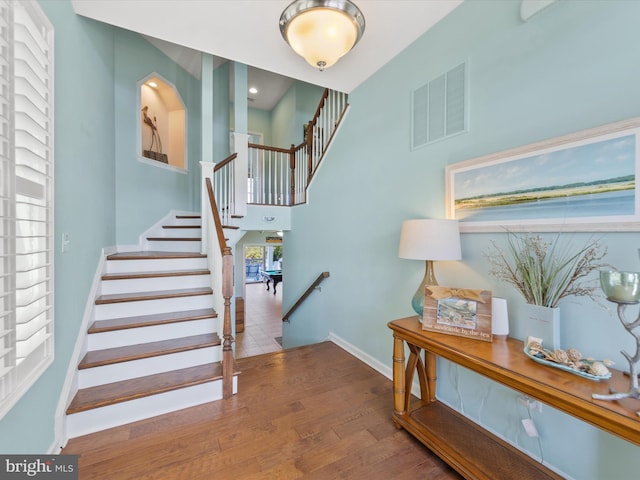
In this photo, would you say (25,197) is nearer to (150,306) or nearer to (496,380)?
(150,306)

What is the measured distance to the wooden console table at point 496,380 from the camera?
A: 97 cm

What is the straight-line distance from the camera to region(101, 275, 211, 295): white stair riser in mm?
2572

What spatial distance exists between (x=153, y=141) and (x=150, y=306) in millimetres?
3278

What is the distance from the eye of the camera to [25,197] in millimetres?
1252

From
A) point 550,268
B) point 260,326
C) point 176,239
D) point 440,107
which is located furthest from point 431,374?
point 260,326

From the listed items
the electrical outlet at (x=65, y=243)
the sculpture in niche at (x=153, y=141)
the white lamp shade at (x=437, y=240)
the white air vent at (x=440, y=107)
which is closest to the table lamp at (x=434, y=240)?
the white lamp shade at (x=437, y=240)

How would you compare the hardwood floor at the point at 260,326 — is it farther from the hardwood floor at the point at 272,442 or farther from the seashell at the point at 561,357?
the seashell at the point at 561,357

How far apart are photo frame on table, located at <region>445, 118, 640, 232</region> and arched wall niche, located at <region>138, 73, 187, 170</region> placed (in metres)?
4.25

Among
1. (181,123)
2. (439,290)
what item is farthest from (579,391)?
(181,123)

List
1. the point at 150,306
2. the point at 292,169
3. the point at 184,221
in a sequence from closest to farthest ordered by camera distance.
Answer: the point at 150,306
the point at 184,221
the point at 292,169

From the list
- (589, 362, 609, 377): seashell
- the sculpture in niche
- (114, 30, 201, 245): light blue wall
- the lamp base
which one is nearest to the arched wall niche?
the sculpture in niche

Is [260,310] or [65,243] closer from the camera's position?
[65,243]

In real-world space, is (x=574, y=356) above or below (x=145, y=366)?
above

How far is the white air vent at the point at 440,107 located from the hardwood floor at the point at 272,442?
2078 millimetres
